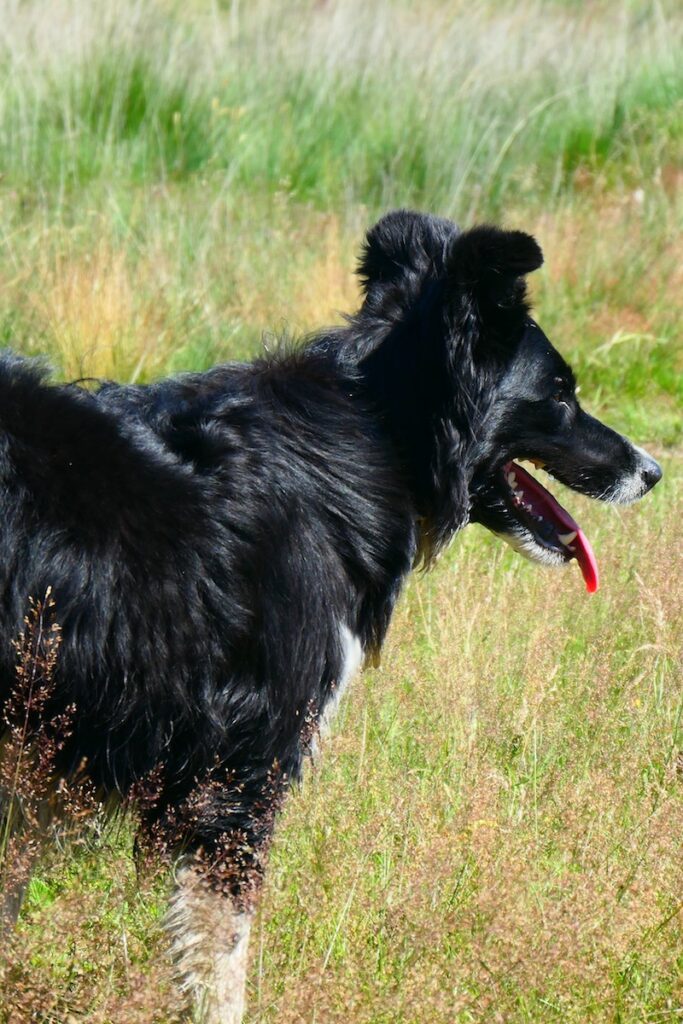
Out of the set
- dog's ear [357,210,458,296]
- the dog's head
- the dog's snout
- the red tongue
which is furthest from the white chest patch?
the dog's snout

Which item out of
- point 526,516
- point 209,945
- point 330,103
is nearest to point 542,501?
point 526,516

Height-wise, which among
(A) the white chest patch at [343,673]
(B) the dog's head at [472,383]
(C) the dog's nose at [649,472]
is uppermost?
(B) the dog's head at [472,383]

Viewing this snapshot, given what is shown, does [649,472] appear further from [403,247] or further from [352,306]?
[352,306]

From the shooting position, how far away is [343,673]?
318cm

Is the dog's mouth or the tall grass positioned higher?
the dog's mouth

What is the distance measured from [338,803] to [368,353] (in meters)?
1.21

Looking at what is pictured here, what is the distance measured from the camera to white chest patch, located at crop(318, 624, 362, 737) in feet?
10.4

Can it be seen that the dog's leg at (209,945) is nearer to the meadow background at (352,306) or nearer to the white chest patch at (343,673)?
the meadow background at (352,306)

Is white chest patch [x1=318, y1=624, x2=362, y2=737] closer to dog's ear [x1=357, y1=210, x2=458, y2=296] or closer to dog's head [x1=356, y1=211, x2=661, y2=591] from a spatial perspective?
dog's head [x1=356, y1=211, x2=661, y2=591]

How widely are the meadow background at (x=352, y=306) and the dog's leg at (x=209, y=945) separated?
8 centimetres

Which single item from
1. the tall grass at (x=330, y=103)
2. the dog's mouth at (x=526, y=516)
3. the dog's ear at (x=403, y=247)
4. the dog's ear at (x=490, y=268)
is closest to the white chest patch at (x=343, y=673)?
the dog's mouth at (x=526, y=516)

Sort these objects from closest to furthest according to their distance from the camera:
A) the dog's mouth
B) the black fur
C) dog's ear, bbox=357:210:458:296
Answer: the black fur < dog's ear, bbox=357:210:458:296 < the dog's mouth

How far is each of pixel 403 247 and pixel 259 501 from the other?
0.94 meters

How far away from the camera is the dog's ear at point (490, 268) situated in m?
3.18
